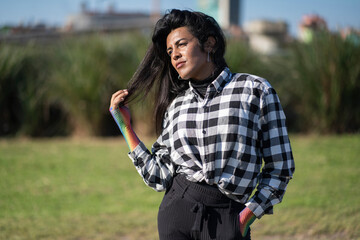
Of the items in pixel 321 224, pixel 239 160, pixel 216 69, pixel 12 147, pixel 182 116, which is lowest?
pixel 12 147

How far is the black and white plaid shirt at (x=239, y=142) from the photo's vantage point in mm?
1955

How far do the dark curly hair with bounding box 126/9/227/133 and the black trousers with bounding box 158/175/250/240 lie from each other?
1.51 ft

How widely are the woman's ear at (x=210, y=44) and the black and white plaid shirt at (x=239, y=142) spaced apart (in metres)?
0.14

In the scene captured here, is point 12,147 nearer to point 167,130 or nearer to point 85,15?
point 167,130

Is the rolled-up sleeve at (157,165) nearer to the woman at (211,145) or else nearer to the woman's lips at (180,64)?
the woman at (211,145)

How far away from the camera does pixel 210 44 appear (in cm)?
217

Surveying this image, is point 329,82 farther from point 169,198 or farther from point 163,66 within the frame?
point 169,198

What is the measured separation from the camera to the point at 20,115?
1096 centimetres

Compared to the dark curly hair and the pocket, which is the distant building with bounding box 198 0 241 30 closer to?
the dark curly hair

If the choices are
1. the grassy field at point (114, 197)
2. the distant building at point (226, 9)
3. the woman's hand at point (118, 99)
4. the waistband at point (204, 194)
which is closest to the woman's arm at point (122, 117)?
the woman's hand at point (118, 99)

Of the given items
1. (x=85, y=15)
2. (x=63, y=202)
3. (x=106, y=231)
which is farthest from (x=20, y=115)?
(x=85, y=15)

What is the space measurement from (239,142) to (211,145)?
0.12 meters

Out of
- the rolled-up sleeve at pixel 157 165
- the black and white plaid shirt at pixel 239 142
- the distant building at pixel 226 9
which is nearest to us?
the black and white plaid shirt at pixel 239 142

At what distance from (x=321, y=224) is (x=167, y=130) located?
3170 millimetres
